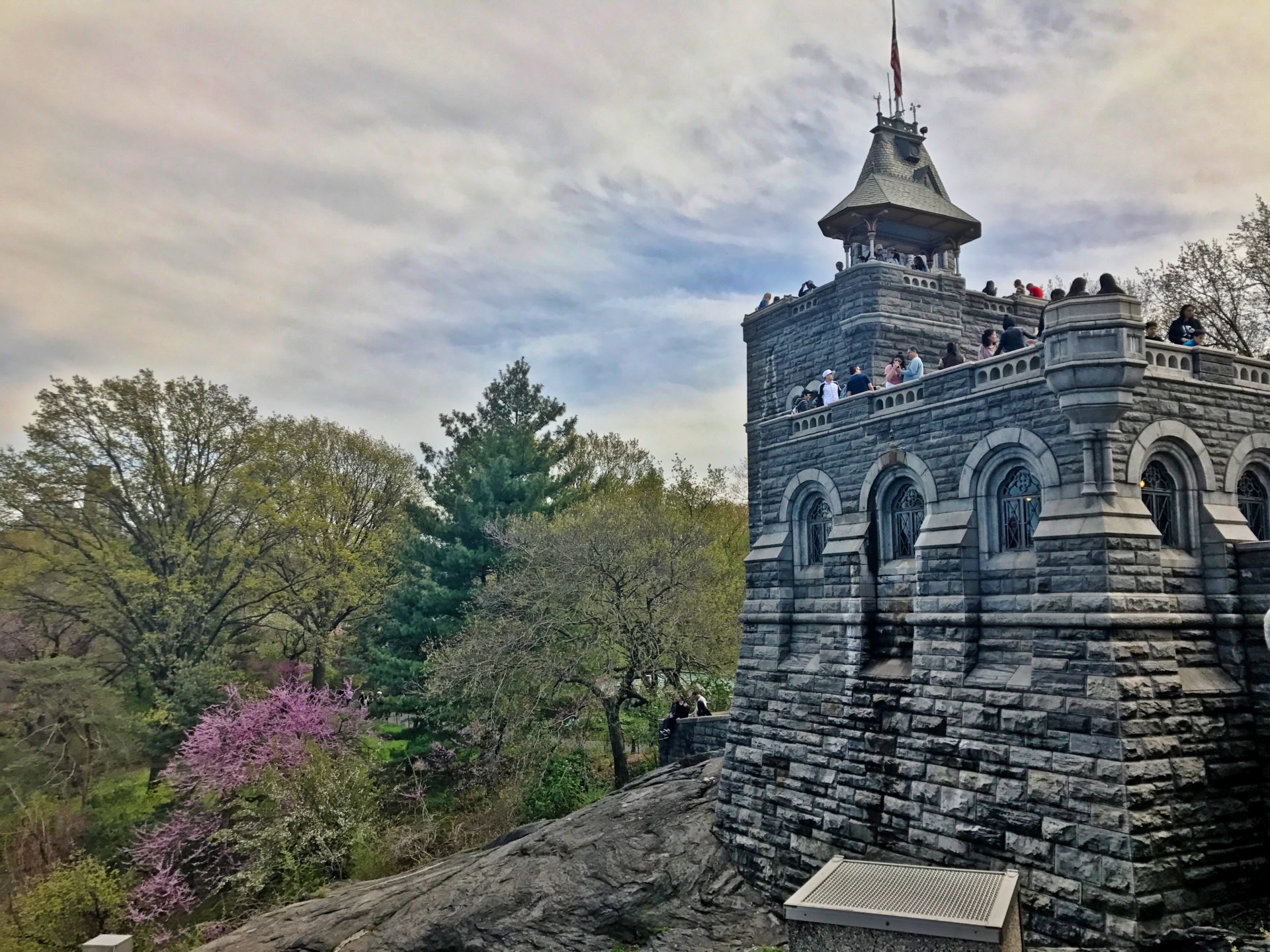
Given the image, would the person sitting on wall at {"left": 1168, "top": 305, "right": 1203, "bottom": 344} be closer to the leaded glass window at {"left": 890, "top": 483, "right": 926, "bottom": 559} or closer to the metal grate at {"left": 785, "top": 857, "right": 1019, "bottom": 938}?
the leaded glass window at {"left": 890, "top": 483, "right": 926, "bottom": 559}

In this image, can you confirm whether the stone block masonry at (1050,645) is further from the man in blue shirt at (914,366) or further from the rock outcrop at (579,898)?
the rock outcrop at (579,898)

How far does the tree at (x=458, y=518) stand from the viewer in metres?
25.0

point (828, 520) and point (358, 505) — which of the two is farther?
point (358, 505)

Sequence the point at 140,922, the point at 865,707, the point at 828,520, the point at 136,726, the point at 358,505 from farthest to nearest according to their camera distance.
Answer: the point at 358,505 < the point at 136,726 < the point at 140,922 < the point at 828,520 < the point at 865,707

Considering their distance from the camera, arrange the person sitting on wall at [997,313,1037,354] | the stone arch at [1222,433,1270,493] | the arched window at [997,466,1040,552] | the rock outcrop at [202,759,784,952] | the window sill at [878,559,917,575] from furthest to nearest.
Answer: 1. the rock outcrop at [202,759,784,952]
2. the window sill at [878,559,917,575]
3. the person sitting on wall at [997,313,1037,354]
4. the arched window at [997,466,1040,552]
5. the stone arch at [1222,433,1270,493]

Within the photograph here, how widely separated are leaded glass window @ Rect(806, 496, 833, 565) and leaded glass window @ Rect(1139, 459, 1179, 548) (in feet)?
16.2

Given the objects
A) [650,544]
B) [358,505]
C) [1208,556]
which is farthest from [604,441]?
[1208,556]

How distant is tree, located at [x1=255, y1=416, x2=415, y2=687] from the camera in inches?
1109

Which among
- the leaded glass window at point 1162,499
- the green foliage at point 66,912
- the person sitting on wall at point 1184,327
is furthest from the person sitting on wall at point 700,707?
the green foliage at point 66,912

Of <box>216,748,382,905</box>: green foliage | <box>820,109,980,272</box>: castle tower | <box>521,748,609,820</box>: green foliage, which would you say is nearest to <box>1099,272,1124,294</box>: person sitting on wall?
<box>820,109,980,272</box>: castle tower

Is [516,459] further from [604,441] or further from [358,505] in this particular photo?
[604,441]

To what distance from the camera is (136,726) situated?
929 inches

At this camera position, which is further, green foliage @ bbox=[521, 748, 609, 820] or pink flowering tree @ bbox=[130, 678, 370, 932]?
green foliage @ bbox=[521, 748, 609, 820]

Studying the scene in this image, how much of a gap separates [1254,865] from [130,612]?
2680 cm
